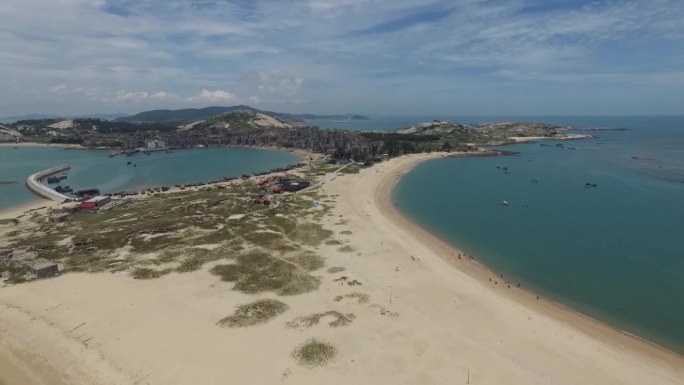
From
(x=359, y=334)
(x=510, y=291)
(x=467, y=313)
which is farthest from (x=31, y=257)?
(x=510, y=291)

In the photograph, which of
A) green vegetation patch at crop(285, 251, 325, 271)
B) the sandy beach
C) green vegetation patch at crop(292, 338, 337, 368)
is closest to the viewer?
the sandy beach

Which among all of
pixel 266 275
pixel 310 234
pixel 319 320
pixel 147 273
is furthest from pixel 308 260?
pixel 147 273

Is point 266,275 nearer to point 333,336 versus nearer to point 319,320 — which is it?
point 319,320

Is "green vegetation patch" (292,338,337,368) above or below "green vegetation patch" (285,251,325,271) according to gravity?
below

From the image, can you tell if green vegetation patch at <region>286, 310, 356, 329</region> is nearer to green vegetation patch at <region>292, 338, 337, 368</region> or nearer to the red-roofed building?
green vegetation patch at <region>292, 338, 337, 368</region>

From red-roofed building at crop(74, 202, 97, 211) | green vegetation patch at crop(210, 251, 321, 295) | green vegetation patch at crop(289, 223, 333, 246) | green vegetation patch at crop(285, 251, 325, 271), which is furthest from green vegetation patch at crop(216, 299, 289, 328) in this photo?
red-roofed building at crop(74, 202, 97, 211)

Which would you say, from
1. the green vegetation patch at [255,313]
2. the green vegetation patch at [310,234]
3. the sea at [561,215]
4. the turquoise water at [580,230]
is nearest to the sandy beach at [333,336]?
the green vegetation patch at [255,313]
